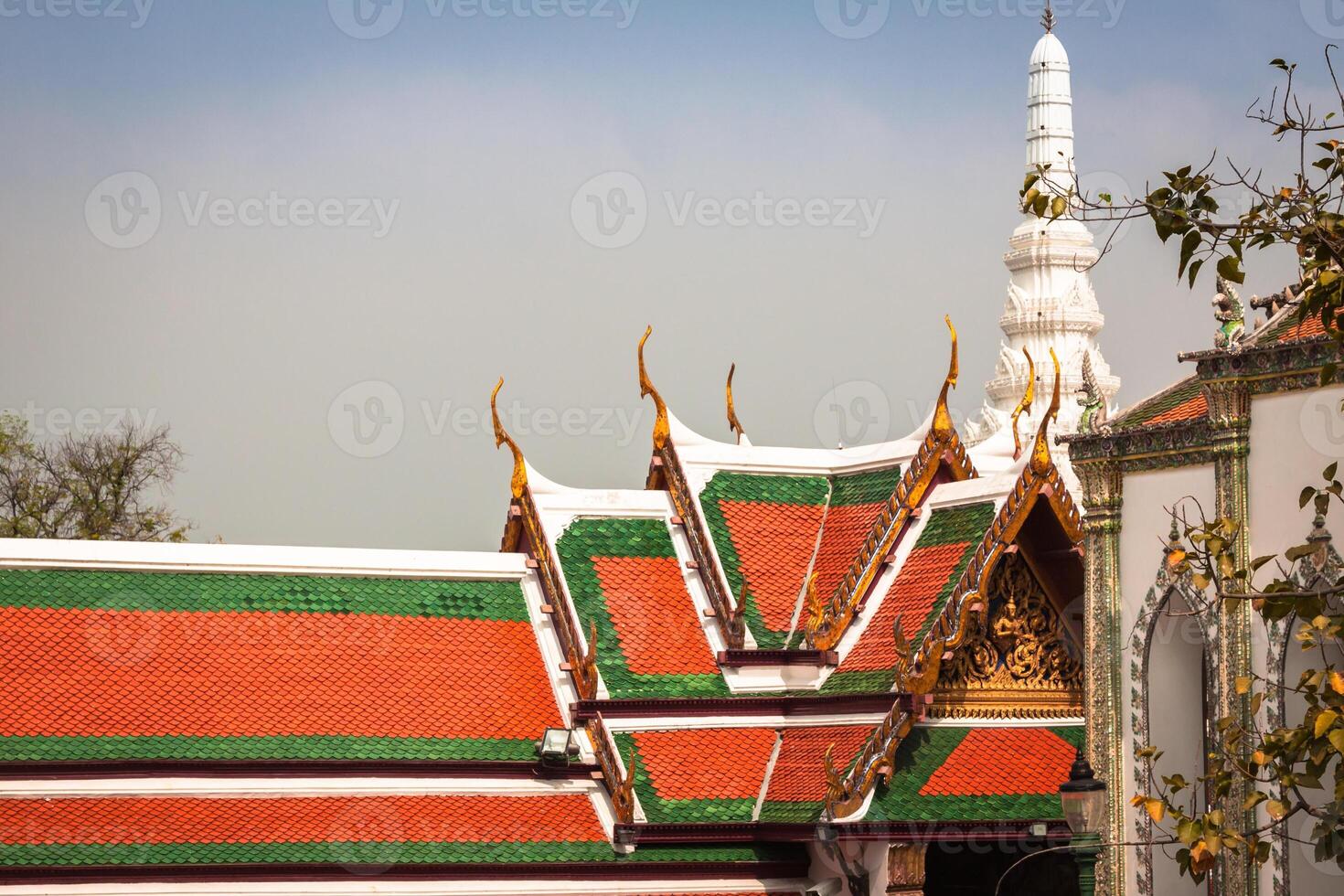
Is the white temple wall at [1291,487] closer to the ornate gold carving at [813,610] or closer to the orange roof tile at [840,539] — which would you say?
the ornate gold carving at [813,610]

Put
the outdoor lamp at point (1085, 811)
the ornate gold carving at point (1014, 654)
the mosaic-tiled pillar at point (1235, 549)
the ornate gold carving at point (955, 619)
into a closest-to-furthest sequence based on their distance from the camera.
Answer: the outdoor lamp at point (1085, 811) → the mosaic-tiled pillar at point (1235, 549) → the ornate gold carving at point (955, 619) → the ornate gold carving at point (1014, 654)

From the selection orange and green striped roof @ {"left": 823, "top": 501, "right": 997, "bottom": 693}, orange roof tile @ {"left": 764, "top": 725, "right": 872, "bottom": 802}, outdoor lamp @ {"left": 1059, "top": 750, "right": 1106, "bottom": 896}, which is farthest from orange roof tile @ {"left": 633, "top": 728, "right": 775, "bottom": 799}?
outdoor lamp @ {"left": 1059, "top": 750, "right": 1106, "bottom": 896}

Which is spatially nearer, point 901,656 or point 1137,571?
point 1137,571

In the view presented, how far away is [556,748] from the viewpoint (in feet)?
70.1

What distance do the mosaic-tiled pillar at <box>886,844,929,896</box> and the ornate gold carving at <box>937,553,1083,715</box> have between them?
1.53m

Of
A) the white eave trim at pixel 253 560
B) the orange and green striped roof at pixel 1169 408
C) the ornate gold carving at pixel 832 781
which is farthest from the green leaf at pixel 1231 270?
the white eave trim at pixel 253 560

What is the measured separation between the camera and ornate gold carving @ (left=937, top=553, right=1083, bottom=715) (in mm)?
21469

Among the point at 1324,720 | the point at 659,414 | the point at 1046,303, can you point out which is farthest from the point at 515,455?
the point at 1046,303

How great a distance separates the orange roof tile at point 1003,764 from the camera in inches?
814

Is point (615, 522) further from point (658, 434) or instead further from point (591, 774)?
point (591, 774)

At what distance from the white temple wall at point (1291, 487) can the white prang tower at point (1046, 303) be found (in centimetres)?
3415

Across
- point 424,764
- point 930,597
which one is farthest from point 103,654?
point 930,597

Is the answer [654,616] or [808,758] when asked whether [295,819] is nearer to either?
[654,616]

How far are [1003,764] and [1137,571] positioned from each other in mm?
3136
